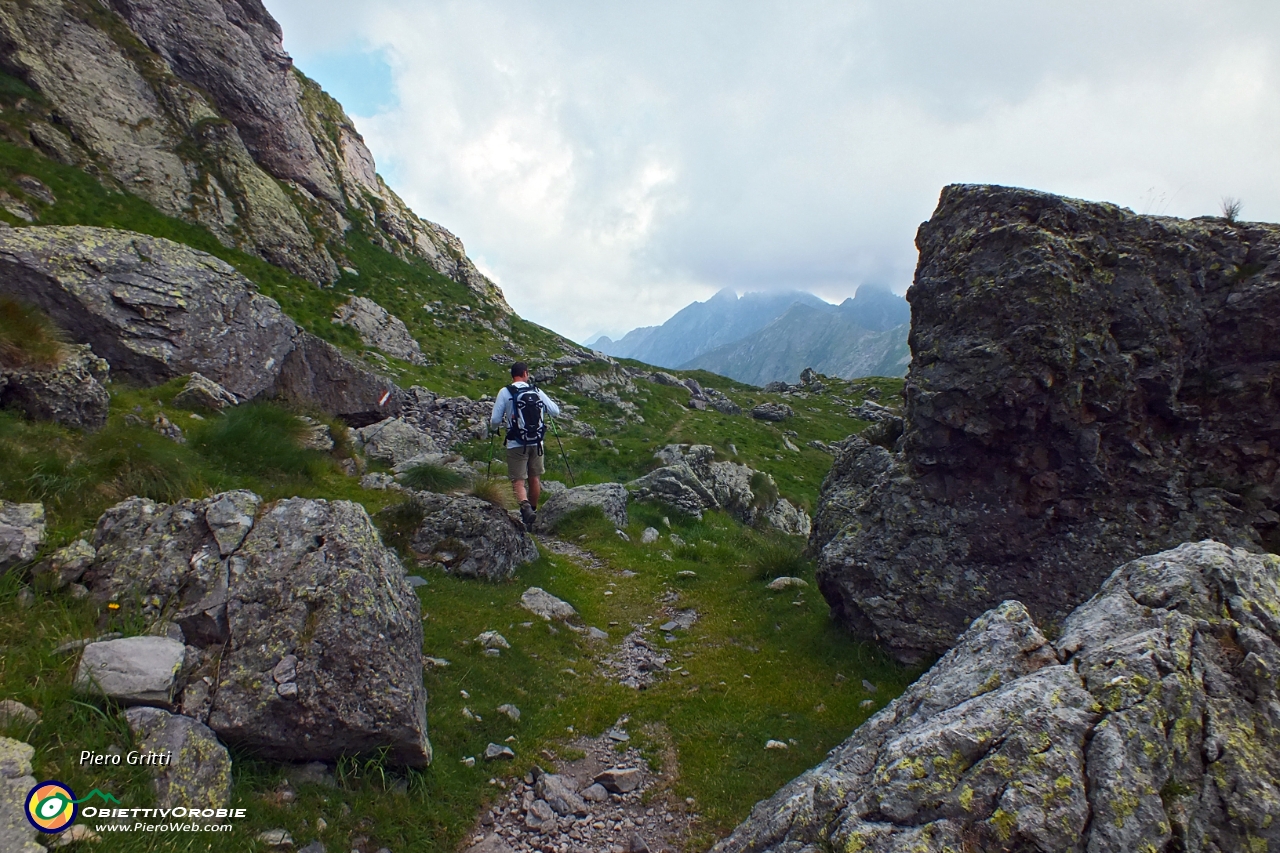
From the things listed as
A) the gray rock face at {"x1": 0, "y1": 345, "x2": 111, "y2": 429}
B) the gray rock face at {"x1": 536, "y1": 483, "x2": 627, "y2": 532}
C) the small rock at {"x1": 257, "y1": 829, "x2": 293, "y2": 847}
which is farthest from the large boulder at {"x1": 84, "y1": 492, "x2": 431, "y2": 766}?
the gray rock face at {"x1": 536, "y1": 483, "x2": 627, "y2": 532}

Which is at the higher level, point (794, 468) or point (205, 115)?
point (205, 115)

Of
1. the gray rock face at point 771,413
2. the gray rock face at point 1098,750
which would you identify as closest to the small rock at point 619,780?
the gray rock face at point 1098,750

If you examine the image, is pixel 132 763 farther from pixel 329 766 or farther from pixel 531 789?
pixel 531 789

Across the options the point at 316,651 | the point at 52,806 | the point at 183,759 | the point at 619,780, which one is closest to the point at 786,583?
the point at 619,780

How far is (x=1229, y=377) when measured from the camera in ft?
31.9

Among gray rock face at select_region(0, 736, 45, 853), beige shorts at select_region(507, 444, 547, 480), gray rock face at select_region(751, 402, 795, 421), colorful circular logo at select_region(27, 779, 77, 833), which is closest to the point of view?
gray rock face at select_region(0, 736, 45, 853)

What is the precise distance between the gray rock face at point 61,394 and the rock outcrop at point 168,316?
6.21 meters

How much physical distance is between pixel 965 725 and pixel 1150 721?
4.46ft

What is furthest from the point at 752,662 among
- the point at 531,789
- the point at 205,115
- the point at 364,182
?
the point at 364,182

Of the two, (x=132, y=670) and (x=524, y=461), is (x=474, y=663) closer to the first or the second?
(x=132, y=670)

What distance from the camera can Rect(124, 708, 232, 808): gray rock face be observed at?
196 inches

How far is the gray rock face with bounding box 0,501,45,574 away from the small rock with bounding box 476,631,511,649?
589 cm

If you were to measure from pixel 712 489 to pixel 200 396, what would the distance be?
1978 centimetres

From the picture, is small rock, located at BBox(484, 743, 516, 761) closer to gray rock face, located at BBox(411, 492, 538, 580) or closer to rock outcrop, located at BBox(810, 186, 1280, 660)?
gray rock face, located at BBox(411, 492, 538, 580)
